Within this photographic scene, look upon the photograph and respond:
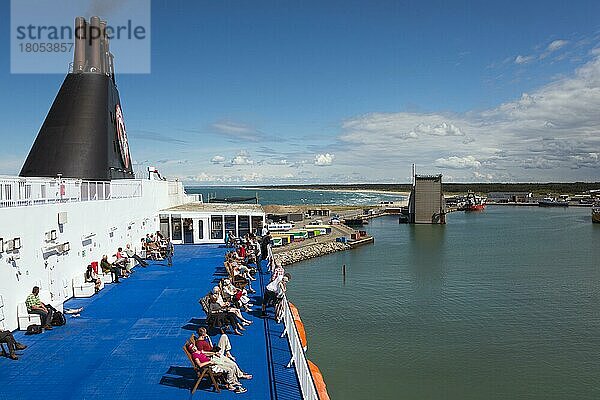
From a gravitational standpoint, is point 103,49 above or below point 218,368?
above

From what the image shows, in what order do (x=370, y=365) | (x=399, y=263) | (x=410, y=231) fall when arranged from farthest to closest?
1. (x=410, y=231)
2. (x=399, y=263)
3. (x=370, y=365)

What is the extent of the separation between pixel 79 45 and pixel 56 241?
7740mm

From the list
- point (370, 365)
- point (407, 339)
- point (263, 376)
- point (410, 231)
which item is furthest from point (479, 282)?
point (410, 231)

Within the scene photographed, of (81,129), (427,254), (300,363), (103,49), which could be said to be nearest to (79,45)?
(103,49)

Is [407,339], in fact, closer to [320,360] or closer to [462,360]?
[462,360]

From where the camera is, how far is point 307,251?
4422 centimetres

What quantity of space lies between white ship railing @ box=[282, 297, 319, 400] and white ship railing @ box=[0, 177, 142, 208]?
5.11 meters

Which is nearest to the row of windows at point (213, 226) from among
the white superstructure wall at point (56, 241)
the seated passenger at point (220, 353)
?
the white superstructure wall at point (56, 241)

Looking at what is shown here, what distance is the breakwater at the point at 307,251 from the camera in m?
40.9

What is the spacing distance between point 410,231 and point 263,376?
6424 cm

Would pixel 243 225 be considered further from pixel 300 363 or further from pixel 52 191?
pixel 300 363

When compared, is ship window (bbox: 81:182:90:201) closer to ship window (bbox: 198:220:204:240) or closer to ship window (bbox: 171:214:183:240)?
ship window (bbox: 198:220:204:240)

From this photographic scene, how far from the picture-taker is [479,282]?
31.2m

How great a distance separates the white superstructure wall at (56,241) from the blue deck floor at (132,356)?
2.17ft
